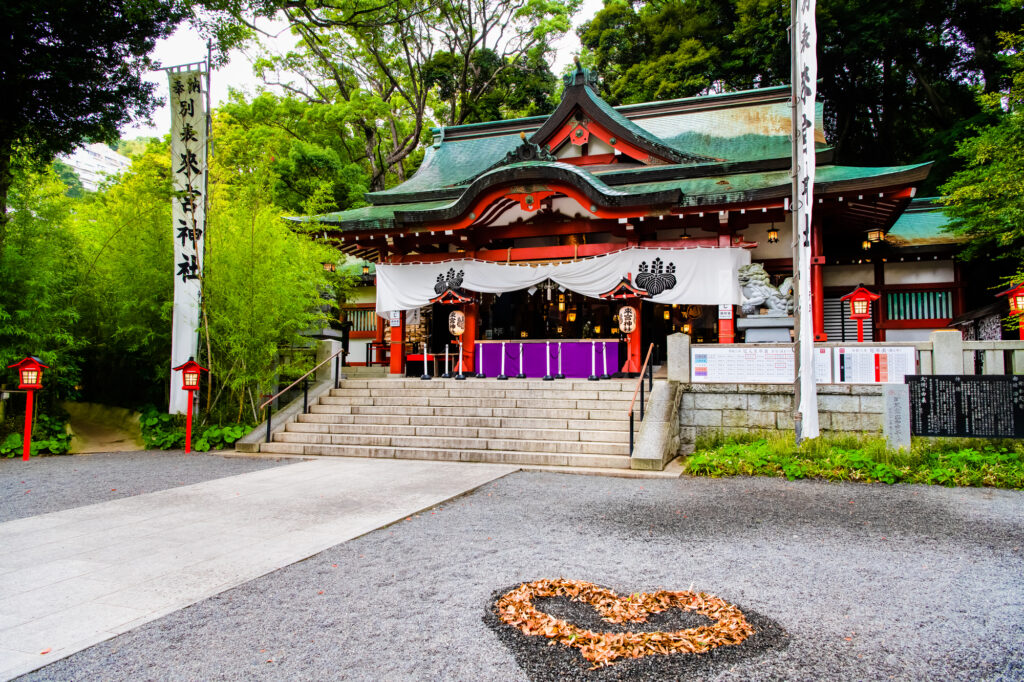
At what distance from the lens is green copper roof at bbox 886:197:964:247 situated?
1230cm

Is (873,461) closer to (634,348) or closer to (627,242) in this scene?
(634,348)

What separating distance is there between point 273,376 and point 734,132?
12.8 m

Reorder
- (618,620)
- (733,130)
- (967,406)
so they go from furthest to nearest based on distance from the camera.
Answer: (733,130), (967,406), (618,620)

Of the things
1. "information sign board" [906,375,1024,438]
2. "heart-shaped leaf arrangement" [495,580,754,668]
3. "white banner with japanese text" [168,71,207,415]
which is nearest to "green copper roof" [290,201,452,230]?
"white banner with japanese text" [168,71,207,415]

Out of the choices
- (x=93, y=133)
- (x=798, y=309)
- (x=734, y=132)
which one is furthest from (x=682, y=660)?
(x=734, y=132)

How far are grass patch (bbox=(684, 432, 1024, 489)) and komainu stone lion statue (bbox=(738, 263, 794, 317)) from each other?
3416 mm

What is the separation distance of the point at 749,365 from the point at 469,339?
6099 millimetres

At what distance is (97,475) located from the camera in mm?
8008

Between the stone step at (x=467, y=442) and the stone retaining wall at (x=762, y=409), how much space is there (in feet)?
5.00

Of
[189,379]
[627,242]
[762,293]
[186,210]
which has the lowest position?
[189,379]

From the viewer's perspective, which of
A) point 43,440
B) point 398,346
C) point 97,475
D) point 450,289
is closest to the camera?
point 97,475

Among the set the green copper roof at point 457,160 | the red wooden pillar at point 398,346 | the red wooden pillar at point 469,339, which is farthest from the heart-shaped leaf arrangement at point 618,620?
the green copper roof at point 457,160

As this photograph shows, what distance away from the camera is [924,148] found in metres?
21.3

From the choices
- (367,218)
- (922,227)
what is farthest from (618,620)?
(922,227)
